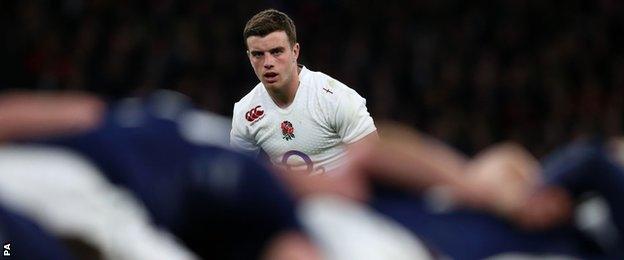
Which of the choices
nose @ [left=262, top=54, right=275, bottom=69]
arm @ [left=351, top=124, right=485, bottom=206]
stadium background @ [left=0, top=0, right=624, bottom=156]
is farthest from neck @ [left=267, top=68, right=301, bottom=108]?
stadium background @ [left=0, top=0, right=624, bottom=156]

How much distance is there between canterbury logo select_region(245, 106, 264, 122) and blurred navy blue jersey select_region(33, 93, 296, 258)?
3.00 metres

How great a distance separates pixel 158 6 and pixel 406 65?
7.73 feet

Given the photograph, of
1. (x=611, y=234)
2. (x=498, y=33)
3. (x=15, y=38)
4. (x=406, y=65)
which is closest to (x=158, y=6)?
(x=15, y=38)

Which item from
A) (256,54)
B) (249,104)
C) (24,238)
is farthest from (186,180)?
(249,104)

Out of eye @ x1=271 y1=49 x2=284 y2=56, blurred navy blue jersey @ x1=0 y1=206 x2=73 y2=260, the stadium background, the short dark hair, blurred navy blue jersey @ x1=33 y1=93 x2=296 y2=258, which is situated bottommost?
blurred navy blue jersey @ x1=0 y1=206 x2=73 y2=260

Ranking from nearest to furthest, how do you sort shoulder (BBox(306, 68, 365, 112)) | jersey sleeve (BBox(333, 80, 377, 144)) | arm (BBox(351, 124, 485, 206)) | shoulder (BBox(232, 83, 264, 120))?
1. arm (BBox(351, 124, 485, 206))
2. jersey sleeve (BBox(333, 80, 377, 144))
3. shoulder (BBox(306, 68, 365, 112))
4. shoulder (BBox(232, 83, 264, 120))

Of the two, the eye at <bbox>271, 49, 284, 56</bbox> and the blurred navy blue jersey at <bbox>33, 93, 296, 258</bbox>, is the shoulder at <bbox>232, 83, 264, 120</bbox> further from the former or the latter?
the blurred navy blue jersey at <bbox>33, 93, 296, 258</bbox>

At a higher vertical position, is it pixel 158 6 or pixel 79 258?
pixel 158 6

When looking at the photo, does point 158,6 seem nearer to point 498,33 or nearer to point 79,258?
point 498,33

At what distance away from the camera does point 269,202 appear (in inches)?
69.4

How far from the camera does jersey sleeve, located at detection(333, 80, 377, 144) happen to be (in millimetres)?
4676

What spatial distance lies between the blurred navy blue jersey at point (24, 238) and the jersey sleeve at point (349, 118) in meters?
2.93

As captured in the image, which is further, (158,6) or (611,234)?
(158,6)

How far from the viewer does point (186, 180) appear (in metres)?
1.72
